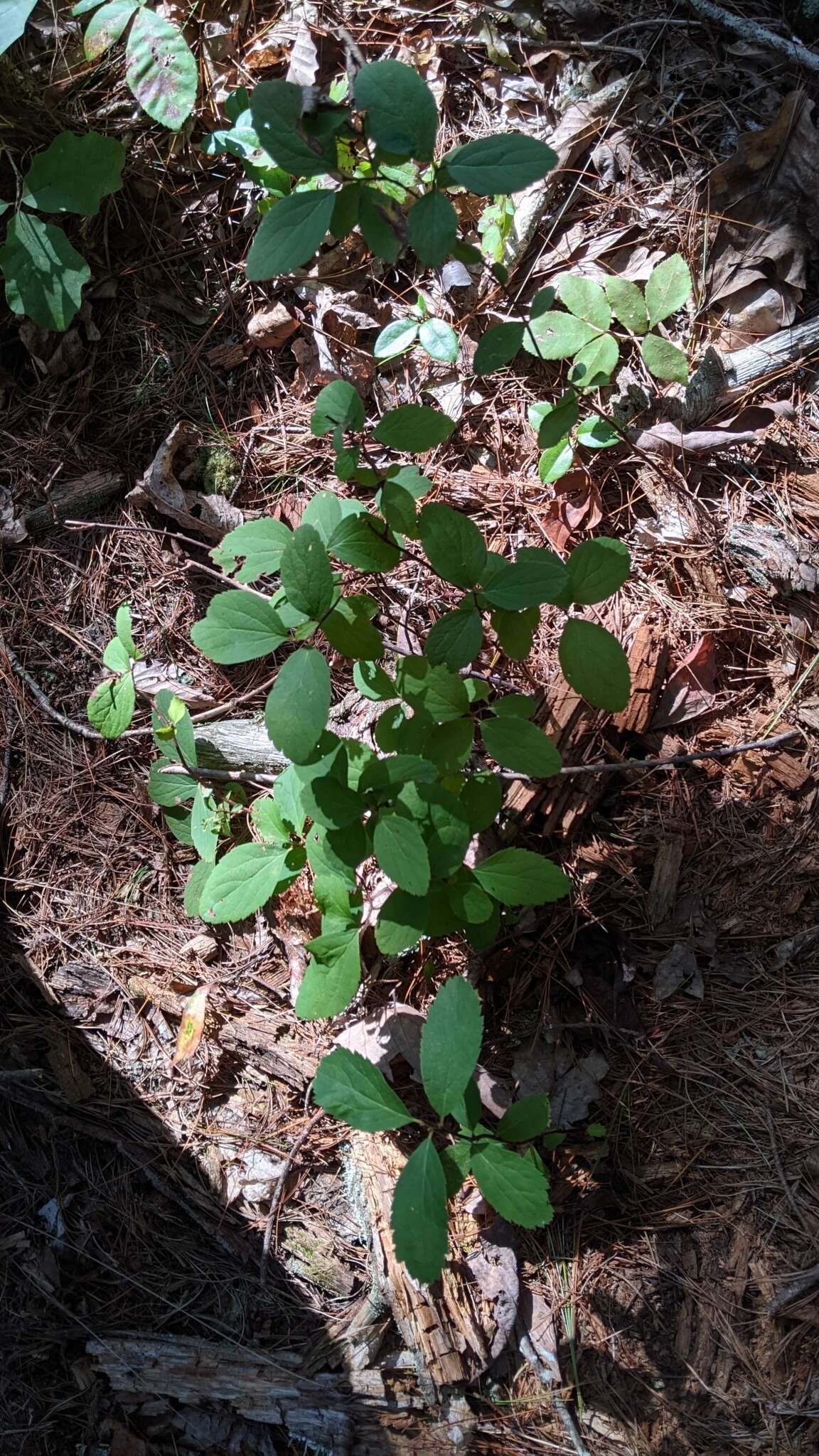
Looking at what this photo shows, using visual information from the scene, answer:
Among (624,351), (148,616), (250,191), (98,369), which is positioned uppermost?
(250,191)

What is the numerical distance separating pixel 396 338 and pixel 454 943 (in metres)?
1.27

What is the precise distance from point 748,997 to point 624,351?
144 centimetres

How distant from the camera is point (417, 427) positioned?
1361 mm

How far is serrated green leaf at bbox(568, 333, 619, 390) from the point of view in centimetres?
177

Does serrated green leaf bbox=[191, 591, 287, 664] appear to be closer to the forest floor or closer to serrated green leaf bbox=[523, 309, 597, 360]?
the forest floor

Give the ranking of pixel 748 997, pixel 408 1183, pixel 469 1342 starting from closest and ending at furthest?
pixel 408 1183, pixel 469 1342, pixel 748 997

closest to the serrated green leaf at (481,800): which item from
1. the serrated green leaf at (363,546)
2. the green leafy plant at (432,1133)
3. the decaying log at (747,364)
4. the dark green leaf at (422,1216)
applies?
the green leafy plant at (432,1133)

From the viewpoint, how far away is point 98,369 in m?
2.20

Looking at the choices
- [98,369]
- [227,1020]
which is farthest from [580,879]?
[98,369]

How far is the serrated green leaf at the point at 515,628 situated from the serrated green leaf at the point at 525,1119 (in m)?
0.74

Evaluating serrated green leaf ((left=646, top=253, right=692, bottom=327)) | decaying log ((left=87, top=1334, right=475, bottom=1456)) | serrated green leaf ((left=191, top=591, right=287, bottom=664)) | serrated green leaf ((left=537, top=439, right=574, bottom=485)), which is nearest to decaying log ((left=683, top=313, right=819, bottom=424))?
serrated green leaf ((left=646, top=253, right=692, bottom=327))

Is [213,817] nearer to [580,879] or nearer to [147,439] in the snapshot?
[580,879]

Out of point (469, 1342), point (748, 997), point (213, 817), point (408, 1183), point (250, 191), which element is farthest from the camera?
point (250, 191)

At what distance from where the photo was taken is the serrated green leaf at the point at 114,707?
1862 millimetres
